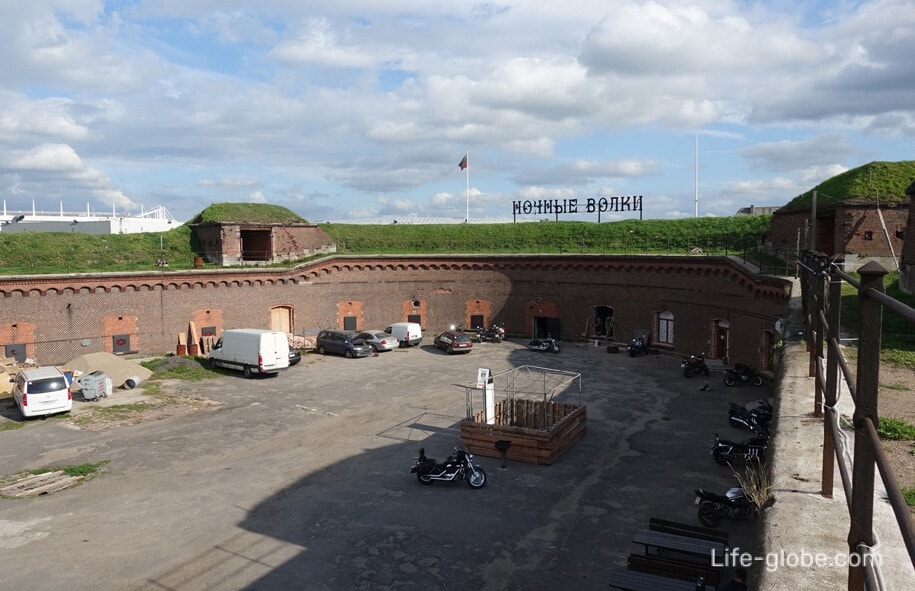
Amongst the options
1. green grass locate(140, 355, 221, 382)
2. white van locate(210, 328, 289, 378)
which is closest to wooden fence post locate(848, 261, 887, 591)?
white van locate(210, 328, 289, 378)

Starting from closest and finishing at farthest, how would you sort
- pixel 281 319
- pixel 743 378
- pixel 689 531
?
pixel 689 531
pixel 743 378
pixel 281 319

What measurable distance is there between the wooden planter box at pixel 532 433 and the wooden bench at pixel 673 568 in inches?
246

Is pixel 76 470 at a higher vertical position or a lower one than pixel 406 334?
lower

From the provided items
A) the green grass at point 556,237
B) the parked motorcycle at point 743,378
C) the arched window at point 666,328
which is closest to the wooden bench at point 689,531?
the parked motorcycle at point 743,378

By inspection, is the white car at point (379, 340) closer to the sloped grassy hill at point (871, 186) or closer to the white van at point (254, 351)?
the white van at point (254, 351)

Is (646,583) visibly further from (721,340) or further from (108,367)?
(108,367)

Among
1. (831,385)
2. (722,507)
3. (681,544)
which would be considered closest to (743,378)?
(722,507)

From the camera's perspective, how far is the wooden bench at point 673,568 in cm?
962

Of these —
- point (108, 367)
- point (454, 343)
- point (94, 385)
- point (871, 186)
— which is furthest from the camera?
point (454, 343)

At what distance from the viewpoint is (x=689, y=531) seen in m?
11.0

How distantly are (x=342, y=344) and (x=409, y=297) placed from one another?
8.22m

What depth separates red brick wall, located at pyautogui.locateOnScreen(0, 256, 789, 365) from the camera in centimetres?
2788

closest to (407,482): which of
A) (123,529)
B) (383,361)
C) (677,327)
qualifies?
(123,529)

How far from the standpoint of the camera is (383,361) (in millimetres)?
31484
